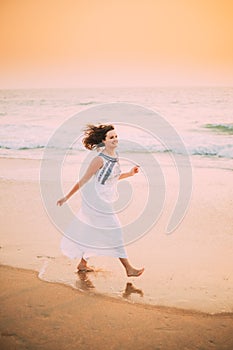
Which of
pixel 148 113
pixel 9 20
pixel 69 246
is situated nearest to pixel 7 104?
pixel 9 20

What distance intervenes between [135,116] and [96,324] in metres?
20.1

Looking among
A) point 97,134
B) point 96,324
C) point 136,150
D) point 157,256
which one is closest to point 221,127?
point 136,150

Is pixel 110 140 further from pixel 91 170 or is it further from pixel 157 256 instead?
pixel 157 256

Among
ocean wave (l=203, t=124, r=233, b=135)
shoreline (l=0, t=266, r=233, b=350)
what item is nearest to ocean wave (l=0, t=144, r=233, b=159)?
ocean wave (l=203, t=124, r=233, b=135)

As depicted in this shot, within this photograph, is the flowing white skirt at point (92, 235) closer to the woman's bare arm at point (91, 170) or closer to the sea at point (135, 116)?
the woman's bare arm at point (91, 170)

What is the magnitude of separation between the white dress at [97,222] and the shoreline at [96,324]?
0.53 m

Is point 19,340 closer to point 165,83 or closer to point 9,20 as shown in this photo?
point 9,20

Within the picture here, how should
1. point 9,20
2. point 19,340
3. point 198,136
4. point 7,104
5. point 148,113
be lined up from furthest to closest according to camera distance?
point 7,104 < point 9,20 < point 148,113 < point 198,136 < point 19,340

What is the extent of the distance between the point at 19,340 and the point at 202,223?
3411 millimetres

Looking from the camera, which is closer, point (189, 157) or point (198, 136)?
point (189, 157)

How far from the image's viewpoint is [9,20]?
23984 mm

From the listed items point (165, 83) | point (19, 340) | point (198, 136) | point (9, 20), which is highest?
point (9, 20)

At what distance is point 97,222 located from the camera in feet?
12.8

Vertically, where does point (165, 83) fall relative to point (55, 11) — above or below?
below
